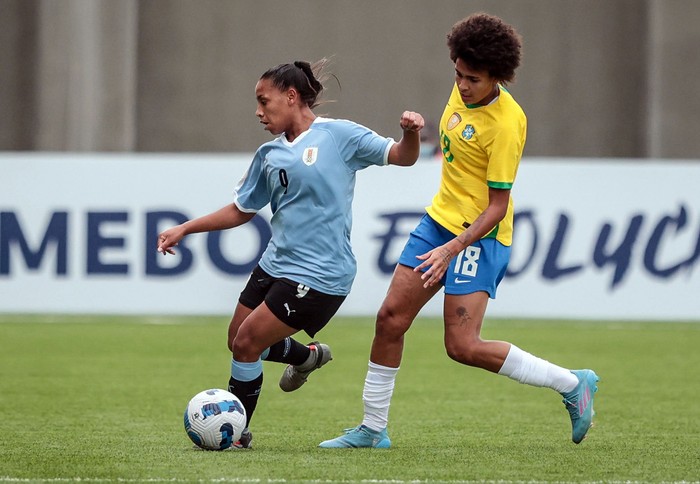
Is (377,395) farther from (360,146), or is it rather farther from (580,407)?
(360,146)

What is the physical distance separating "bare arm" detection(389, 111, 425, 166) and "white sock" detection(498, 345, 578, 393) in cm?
98

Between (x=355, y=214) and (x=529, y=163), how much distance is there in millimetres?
1798

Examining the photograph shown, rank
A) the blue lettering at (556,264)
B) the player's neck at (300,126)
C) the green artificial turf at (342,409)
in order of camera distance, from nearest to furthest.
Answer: the green artificial turf at (342,409)
the player's neck at (300,126)
the blue lettering at (556,264)

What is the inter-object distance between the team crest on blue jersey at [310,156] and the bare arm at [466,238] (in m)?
0.67

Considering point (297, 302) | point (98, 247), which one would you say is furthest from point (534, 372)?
point (98, 247)

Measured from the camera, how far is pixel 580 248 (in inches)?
501

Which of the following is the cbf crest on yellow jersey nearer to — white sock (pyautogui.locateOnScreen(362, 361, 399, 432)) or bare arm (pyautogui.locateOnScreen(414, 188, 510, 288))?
bare arm (pyautogui.locateOnScreen(414, 188, 510, 288))

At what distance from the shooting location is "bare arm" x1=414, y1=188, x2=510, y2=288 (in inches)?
A: 215

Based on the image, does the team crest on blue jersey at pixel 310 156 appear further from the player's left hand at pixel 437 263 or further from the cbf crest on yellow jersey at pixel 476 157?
the player's left hand at pixel 437 263

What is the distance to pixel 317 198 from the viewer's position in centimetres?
578

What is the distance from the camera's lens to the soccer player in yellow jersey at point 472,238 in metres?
5.62

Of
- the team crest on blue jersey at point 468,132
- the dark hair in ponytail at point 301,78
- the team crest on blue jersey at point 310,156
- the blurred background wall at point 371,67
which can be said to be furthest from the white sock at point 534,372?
the blurred background wall at point 371,67

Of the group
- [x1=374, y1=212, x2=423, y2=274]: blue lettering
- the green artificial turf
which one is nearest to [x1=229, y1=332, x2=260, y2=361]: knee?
the green artificial turf

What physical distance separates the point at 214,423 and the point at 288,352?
0.78m
